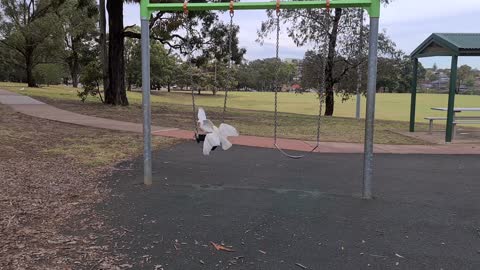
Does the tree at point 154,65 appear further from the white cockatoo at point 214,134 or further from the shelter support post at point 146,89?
the white cockatoo at point 214,134

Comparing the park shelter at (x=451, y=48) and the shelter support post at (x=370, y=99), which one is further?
the park shelter at (x=451, y=48)

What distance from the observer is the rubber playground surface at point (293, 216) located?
12.0ft

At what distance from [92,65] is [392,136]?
13.5m

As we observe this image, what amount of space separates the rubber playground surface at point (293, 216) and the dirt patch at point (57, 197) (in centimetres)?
22

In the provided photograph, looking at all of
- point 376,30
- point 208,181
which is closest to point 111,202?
point 208,181

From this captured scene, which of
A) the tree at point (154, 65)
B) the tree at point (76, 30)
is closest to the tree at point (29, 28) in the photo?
the tree at point (76, 30)

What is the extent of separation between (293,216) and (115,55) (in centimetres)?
1542

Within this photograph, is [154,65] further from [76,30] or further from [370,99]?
[370,99]

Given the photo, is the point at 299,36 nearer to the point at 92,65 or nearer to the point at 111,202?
the point at 92,65

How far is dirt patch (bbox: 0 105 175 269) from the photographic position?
3.59 m

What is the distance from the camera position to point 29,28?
3775 centimetres

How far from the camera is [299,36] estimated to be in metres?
21.2

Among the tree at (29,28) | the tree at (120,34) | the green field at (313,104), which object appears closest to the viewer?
the tree at (120,34)

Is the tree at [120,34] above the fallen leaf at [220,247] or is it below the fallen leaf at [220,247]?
above
